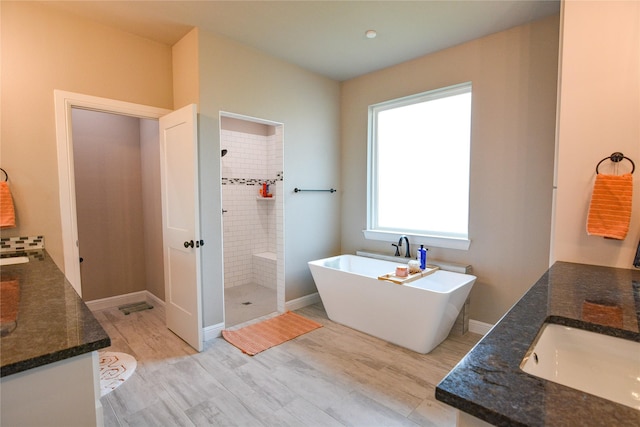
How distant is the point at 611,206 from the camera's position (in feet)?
5.61

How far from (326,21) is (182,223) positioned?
2189 mm

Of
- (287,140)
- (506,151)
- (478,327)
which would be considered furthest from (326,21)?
(478,327)

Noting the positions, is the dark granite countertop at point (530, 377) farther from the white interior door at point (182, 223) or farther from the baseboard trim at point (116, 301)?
the baseboard trim at point (116, 301)

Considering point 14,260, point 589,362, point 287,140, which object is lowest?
point 589,362

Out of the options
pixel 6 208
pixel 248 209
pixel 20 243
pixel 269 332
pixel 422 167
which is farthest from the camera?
pixel 248 209

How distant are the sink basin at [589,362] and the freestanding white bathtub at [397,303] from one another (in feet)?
4.90

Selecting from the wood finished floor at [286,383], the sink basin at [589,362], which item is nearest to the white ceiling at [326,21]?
the sink basin at [589,362]

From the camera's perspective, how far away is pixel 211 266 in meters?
3.13

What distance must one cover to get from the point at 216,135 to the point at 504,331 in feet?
9.29

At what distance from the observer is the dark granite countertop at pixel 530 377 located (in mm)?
617

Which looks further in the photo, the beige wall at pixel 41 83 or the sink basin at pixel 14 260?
the beige wall at pixel 41 83

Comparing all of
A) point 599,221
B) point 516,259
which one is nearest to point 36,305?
point 599,221

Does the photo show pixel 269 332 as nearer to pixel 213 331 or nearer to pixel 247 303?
pixel 213 331

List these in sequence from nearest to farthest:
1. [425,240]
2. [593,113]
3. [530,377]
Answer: [530,377] → [593,113] → [425,240]
